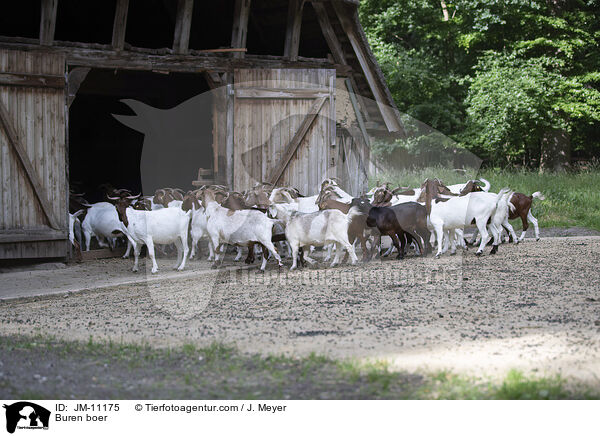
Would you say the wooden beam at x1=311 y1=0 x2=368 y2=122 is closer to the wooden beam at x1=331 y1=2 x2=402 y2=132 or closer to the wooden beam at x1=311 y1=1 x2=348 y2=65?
the wooden beam at x1=311 y1=1 x2=348 y2=65

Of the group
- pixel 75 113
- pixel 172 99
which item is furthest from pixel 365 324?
pixel 75 113

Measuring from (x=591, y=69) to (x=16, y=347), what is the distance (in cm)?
2539

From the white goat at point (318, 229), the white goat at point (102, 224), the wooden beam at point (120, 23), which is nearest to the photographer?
the white goat at point (318, 229)

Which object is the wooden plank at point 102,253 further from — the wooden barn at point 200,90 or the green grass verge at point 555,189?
the green grass verge at point 555,189

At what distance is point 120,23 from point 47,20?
4.29 ft

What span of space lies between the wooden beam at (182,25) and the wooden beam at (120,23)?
1075mm

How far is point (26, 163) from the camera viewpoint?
13406 mm

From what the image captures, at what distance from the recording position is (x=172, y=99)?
20.3m

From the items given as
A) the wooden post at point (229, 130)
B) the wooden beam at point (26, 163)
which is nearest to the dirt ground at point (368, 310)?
the wooden beam at point (26, 163)

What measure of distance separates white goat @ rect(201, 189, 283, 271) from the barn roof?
3.53 metres

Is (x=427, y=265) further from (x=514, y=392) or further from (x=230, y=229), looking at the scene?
(x=514, y=392)

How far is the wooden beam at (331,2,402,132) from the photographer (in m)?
15.6

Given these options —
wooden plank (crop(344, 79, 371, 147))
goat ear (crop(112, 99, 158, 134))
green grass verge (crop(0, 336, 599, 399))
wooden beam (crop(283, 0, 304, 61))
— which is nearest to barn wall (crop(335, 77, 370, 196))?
wooden plank (crop(344, 79, 371, 147))

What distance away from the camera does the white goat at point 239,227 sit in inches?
494
